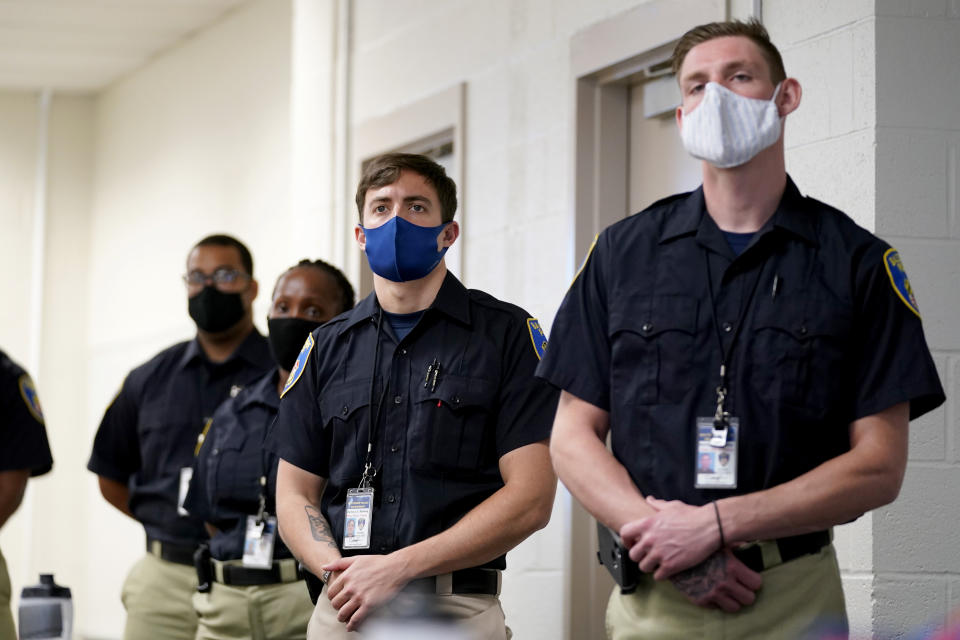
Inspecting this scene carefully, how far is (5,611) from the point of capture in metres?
3.84

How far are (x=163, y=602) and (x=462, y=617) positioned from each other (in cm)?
181

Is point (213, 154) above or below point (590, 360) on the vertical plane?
above

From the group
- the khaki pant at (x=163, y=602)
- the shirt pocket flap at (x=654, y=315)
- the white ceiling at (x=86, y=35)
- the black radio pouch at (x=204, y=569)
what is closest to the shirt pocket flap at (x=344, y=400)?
the shirt pocket flap at (x=654, y=315)

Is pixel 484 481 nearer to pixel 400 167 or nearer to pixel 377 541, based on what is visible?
pixel 377 541

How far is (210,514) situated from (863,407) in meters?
2.20

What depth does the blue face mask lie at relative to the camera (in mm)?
3006

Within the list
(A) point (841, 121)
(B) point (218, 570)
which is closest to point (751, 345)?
(A) point (841, 121)

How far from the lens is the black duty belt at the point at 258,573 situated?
3.81m

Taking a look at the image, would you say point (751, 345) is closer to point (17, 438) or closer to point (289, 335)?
point (289, 335)

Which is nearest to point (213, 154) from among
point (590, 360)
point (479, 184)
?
point (479, 184)

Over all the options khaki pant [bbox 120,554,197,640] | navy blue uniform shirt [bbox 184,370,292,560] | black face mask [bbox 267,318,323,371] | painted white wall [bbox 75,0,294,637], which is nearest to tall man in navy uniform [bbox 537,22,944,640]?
black face mask [bbox 267,318,323,371]

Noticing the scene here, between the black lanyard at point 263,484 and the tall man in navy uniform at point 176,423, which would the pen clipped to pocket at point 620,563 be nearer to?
the black lanyard at point 263,484

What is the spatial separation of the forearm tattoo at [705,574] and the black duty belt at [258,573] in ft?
5.57

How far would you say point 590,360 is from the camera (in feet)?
8.14
